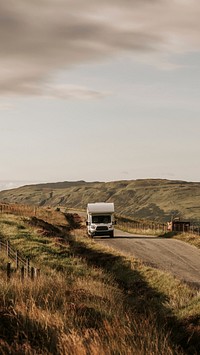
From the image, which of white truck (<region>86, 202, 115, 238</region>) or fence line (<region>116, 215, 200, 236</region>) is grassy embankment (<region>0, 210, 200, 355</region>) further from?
fence line (<region>116, 215, 200, 236</region>)

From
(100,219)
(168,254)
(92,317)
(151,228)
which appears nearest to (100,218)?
(100,219)

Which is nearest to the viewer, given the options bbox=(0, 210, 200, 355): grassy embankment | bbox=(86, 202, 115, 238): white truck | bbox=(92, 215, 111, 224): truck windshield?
bbox=(0, 210, 200, 355): grassy embankment

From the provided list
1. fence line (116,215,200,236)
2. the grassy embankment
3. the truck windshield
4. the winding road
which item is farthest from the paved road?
fence line (116,215,200,236)

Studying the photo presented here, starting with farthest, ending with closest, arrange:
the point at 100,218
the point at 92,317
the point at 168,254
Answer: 1. the point at 100,218
2. the point at 168,254
3. the point at 92,317

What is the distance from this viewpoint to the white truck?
45875 millimetres

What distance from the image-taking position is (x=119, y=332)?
827 cm

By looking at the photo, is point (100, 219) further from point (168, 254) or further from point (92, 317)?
point (92, 317)

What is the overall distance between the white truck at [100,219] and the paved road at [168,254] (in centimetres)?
92

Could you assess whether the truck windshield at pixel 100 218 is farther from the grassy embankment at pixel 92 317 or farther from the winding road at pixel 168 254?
the grassy embankment at pixel 92 317

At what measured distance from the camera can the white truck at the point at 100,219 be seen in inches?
1806

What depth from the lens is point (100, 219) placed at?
152 ft

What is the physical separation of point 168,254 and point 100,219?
13063mm

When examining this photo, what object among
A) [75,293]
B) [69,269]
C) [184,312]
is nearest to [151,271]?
[69,269]

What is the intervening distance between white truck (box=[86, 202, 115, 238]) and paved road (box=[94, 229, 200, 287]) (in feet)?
3.02
